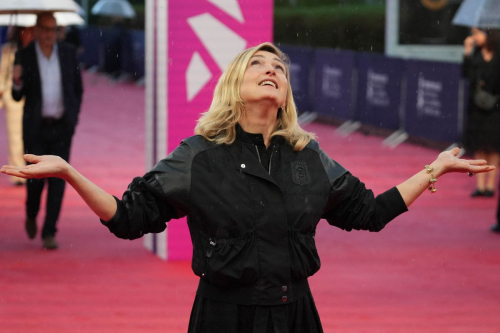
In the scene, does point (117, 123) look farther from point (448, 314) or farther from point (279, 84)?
point (279, 84)

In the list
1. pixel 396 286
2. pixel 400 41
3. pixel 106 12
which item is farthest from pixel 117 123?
pixel 396 286

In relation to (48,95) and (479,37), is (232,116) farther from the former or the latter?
(479,37)

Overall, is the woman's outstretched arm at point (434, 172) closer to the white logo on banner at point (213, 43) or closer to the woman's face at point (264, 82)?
A: the woman's face at point (264, 82)

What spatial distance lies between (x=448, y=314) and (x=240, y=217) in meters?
3.55

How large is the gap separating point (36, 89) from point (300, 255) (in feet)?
17.6

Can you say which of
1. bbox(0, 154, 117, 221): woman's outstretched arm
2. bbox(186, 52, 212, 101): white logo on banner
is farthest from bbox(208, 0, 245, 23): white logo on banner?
bbox(0, 154, 117, 221): woman's outstretched arm

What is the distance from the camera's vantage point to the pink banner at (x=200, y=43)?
25.9ft

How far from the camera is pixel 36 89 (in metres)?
8.35

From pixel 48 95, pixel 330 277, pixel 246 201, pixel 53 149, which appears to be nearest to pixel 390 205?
pixel 246 201

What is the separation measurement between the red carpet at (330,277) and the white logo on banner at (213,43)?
5.19ft

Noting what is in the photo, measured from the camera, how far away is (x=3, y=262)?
317 inches

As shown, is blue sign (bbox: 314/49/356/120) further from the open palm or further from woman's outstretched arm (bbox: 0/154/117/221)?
woman's outstretched arm (bbox: 0/154/117/221)

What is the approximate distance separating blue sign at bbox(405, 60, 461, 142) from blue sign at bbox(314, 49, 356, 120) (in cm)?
200

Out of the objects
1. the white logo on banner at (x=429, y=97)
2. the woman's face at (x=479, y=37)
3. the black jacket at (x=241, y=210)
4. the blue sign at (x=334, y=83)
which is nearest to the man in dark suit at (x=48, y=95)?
the black jacket at (x=241, y=210)
